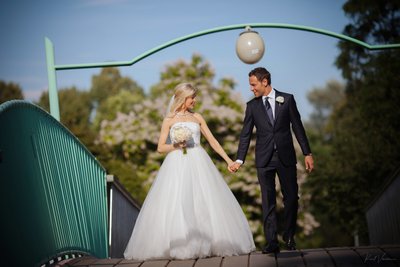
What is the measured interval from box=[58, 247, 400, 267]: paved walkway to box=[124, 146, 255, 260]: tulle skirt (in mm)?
309

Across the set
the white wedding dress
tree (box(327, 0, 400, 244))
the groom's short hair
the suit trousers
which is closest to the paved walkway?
the white wedding dress

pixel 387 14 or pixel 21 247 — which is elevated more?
pixel 387 14

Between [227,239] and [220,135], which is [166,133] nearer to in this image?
[227,239]

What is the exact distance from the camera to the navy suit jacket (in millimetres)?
9328

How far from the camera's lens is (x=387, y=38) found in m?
40.7

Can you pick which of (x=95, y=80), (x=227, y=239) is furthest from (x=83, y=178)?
(x=95, y=80)

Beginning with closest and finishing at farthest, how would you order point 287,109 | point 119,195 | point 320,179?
point 287,109
point 119,195
point 320,179

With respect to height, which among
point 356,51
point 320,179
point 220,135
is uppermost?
point 356,51

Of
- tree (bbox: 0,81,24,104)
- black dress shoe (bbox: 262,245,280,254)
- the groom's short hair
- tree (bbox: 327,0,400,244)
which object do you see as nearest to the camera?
black dress shoe (bbox: 262,245,280,254)

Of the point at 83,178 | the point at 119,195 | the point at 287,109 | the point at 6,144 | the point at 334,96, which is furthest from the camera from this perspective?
the point at 334,96

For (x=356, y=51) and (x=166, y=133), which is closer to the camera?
(x=166, y=133)

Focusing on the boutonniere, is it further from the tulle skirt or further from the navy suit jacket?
the tulle skirt

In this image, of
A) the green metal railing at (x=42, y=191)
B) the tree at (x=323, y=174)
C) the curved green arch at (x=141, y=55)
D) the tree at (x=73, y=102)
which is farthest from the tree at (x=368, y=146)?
the tree at (x=73, y=102)

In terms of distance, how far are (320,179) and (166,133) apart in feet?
97.0
